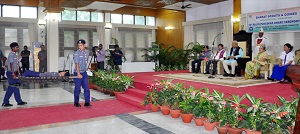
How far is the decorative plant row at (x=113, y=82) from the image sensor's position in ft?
20.8

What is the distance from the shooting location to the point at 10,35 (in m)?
11.3

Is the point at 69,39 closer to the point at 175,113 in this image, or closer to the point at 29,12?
the point at 29,12

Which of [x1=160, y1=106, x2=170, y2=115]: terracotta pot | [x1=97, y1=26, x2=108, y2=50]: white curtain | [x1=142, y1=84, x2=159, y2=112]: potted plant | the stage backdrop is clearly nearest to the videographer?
[x1=97, y1=26, x2=108, y2=50]: white curtain

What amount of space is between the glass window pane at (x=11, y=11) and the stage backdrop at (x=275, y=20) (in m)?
9.76

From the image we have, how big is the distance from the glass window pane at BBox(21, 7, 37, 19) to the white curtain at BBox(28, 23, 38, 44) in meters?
0.55

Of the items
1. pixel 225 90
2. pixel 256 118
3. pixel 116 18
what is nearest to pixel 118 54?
pixel 116 18

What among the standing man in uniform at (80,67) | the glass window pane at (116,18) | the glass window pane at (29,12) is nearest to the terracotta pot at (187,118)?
the standing man in uniform at (80,67)

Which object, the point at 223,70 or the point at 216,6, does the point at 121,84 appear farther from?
the point at 216,6

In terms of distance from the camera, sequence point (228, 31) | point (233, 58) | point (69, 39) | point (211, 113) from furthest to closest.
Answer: point (69, 39) → point (228, 31) → point (233, 58) → point (211, 113)

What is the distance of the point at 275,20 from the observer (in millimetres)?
8039

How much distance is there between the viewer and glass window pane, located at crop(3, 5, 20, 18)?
1126 cm

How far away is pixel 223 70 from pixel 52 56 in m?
6.28

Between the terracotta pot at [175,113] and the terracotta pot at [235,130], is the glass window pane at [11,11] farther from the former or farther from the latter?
the terracotta pot at [235,130]

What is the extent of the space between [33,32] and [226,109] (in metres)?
10.4
